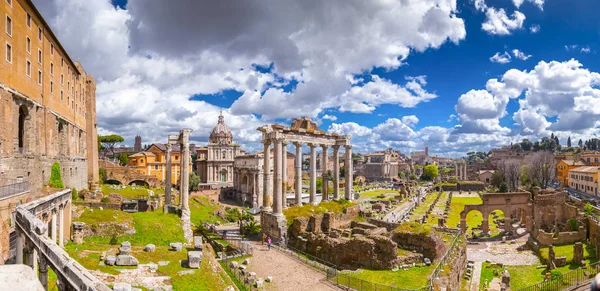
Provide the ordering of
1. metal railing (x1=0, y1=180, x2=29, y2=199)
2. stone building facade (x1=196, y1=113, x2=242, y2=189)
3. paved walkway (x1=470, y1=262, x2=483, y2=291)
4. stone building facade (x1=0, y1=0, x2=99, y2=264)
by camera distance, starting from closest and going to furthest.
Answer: metal railing (x1=0, y1=180, x2=29, y2=199) < stone building facade (x1=0, y1=0, x2=99, y2=264) < paved walkway (x1=470, y1=262, x2=483, y2=291) < stone building facade (x1=196, y1=113, x2=242, y2=189)

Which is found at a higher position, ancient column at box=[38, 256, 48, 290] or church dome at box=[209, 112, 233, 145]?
church dome at box=[209, 112, 233, 145]

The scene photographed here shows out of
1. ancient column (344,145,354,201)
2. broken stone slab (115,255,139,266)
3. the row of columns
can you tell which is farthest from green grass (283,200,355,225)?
broken stone slab (115,255,139,266)

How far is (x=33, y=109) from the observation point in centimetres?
2402

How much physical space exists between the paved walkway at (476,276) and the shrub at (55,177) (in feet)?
98.1

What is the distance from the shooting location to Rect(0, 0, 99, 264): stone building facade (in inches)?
752

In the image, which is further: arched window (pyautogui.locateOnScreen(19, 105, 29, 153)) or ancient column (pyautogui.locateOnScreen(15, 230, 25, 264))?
arched window (pyautogui.locateOnScreen(19, 105, 29, 153))

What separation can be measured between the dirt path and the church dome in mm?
63622

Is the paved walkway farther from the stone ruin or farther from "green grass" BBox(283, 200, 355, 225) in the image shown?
"green grass" BBox(283, 200, 355, 225)

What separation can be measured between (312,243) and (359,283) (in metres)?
7.49

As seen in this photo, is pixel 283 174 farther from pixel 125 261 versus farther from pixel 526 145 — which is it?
pixel 526 145

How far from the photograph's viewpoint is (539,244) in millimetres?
31656

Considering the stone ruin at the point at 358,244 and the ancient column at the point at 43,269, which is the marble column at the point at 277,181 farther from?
the ancient column at the point at 43,269

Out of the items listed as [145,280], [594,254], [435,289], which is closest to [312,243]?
[435,289]

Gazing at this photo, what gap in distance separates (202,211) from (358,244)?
3050 cm
